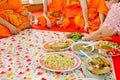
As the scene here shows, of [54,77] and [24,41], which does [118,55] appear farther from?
[24,41]

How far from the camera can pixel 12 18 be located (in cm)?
221

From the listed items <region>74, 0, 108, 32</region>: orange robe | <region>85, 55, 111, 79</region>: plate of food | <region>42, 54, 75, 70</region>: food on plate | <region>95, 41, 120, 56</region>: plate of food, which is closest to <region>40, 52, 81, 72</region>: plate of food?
<region>42, 54, 75, 70</region>: food on plate

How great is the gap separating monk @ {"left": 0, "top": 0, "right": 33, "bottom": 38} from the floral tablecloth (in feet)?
0.32

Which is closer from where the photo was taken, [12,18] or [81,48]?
[81,48]

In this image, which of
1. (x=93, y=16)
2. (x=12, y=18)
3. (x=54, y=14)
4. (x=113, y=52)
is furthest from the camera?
(x=54, y=14)

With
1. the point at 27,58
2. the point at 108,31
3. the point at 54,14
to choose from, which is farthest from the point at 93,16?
the point at 27,58

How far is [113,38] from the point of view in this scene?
179 cm

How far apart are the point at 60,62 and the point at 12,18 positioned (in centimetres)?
107

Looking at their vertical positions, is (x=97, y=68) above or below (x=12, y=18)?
below

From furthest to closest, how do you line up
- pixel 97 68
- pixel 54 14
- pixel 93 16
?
pixel 54 14
pixel 93 16
pixel 97 68

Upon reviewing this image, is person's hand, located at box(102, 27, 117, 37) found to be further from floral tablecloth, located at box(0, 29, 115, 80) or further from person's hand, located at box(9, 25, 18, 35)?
person's hand, located at box(9, 25, 18, 35)

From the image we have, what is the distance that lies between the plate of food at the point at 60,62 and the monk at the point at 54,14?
110 centimetres

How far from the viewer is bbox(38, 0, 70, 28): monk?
2.51m

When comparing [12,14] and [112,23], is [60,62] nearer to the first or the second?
[112,23]
